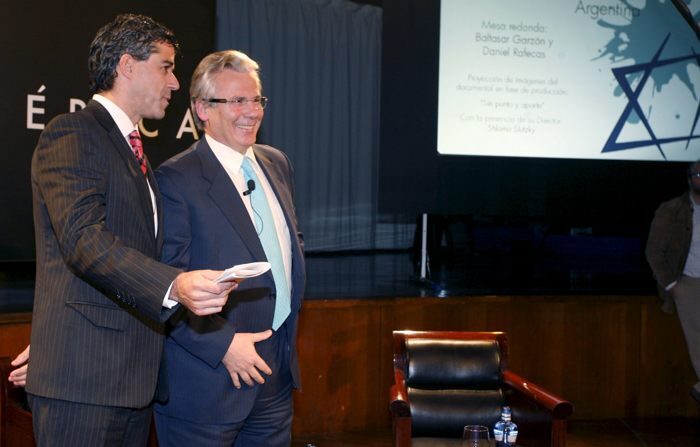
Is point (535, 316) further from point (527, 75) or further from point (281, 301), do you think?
point (281, 301)

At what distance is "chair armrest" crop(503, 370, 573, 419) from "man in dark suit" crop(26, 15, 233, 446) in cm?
174

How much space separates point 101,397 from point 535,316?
3.68 metres

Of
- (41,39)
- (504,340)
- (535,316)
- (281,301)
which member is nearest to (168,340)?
(281,301)

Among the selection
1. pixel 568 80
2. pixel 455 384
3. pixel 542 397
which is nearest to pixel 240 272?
pixel 542 397

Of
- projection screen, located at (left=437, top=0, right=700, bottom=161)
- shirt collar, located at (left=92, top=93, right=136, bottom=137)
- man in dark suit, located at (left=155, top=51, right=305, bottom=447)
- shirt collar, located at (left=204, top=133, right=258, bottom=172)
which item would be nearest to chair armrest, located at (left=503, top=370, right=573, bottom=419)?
man in dark suit, located at (left=155, top=51, right=305, bottom=447)

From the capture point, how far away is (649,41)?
6.06m

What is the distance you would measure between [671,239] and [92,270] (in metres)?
4.00

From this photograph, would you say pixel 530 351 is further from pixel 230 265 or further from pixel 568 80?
pixel 230 265

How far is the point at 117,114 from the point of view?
78.7 inches

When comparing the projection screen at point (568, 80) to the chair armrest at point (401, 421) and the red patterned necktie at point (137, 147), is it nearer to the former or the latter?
the chair armrest at point (401, 421)

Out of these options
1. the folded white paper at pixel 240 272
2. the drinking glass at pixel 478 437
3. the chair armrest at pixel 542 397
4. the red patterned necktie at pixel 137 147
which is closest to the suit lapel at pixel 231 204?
the red patterned necktie at pixel 137 147

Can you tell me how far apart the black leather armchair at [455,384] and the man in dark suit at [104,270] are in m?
1.72

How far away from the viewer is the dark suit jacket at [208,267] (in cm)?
230

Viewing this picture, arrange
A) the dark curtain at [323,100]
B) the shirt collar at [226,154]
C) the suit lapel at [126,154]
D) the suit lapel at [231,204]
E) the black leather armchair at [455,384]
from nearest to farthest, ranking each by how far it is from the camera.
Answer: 1. the suit lapel at [126,154]
2. the suit lapel at [231,204]
3. the shirt collar at [226,154]
4. the black leather armchair at [455,384]
5. the dark curtain at [323,100]
